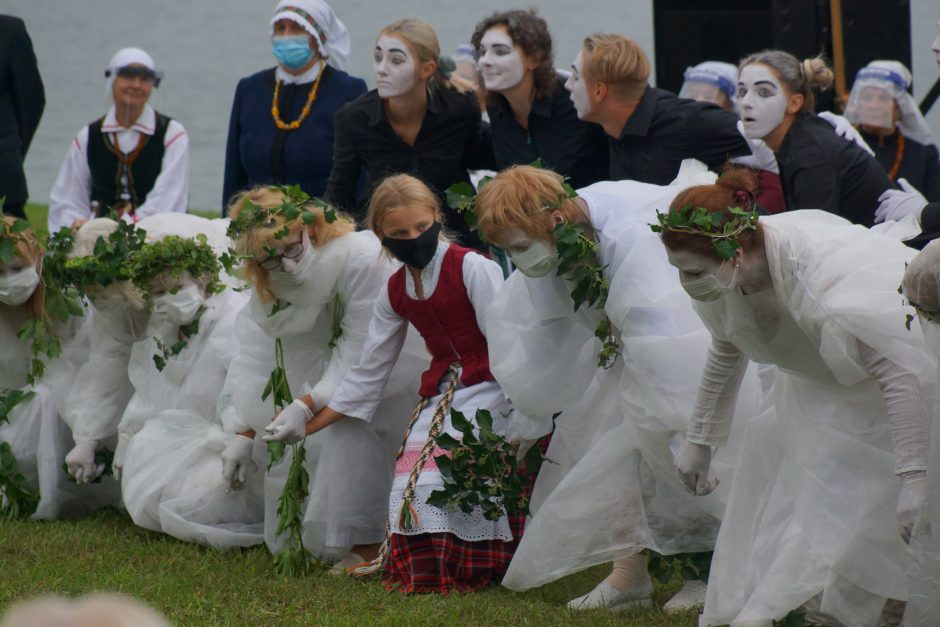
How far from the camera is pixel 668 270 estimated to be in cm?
415

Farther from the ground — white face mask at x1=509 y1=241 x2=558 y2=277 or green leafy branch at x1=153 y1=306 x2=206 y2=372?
white face mask at x1=509 y1=241 x2=558 y2=277

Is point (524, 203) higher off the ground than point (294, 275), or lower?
higher

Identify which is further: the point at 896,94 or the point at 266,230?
the point at 896,94

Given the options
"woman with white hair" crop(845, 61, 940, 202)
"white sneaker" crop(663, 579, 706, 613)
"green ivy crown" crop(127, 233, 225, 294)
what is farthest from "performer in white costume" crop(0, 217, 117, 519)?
"woman with white hair" crop(845, 61, 940, 202)

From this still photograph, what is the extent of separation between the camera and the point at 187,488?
5324 millimetres

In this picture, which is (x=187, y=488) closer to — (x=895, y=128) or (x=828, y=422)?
(x=828, y=422)

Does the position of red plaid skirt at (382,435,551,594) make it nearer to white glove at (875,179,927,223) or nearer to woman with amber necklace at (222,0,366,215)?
white glove at (875,179,927,223)

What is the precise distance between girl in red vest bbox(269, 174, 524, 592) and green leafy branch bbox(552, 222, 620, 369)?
51 cm

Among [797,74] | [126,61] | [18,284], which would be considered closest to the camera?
[797,74]

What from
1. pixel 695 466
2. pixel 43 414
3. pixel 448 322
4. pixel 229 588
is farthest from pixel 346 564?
pixel 43 414

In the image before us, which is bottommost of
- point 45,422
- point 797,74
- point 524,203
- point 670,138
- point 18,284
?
point 45,422

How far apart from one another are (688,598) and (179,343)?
7.64ft

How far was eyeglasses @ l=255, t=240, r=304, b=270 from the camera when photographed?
4781mm

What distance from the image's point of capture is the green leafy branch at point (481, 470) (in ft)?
14.8
